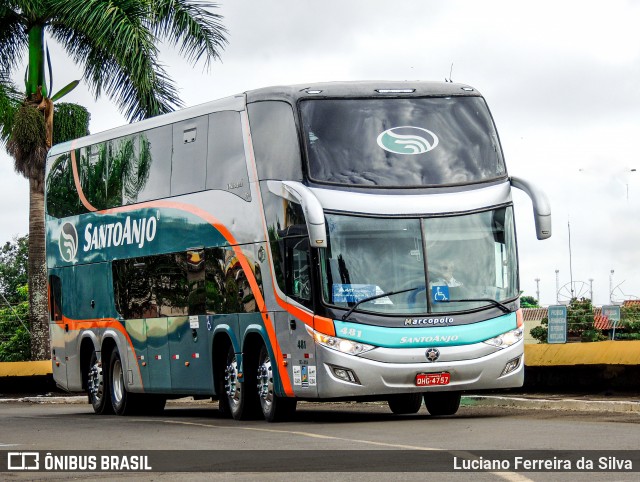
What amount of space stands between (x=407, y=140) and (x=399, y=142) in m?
0.11

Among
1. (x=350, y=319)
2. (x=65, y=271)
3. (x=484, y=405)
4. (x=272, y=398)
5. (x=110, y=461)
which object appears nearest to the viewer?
(x=110, y=461)

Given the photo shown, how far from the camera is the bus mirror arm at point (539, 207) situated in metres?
20.3

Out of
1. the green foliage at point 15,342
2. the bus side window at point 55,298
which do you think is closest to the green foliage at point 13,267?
the green foliage at point 15,342

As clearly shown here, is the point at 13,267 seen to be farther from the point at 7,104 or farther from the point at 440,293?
the point at 440,293

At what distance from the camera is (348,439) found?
1630 centimetres

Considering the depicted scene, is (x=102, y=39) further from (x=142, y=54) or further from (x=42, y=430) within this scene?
(x=42, y=430)

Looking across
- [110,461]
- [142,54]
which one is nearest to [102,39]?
[142,54]

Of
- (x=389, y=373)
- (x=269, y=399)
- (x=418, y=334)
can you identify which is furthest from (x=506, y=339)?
(x=269, y=399)

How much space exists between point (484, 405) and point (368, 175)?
5.94 metres

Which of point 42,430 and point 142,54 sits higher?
point 142,54

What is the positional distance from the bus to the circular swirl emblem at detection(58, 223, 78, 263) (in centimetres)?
470

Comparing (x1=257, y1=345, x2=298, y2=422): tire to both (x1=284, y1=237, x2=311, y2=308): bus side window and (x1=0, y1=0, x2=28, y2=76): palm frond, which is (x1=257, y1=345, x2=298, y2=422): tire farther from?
(x1=0, y1=0, x2=28, y2=76): palm frond

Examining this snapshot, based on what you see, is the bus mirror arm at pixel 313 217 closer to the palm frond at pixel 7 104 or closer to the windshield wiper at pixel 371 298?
the windshield wiper at pixel 371 298

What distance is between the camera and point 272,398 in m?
20.9
